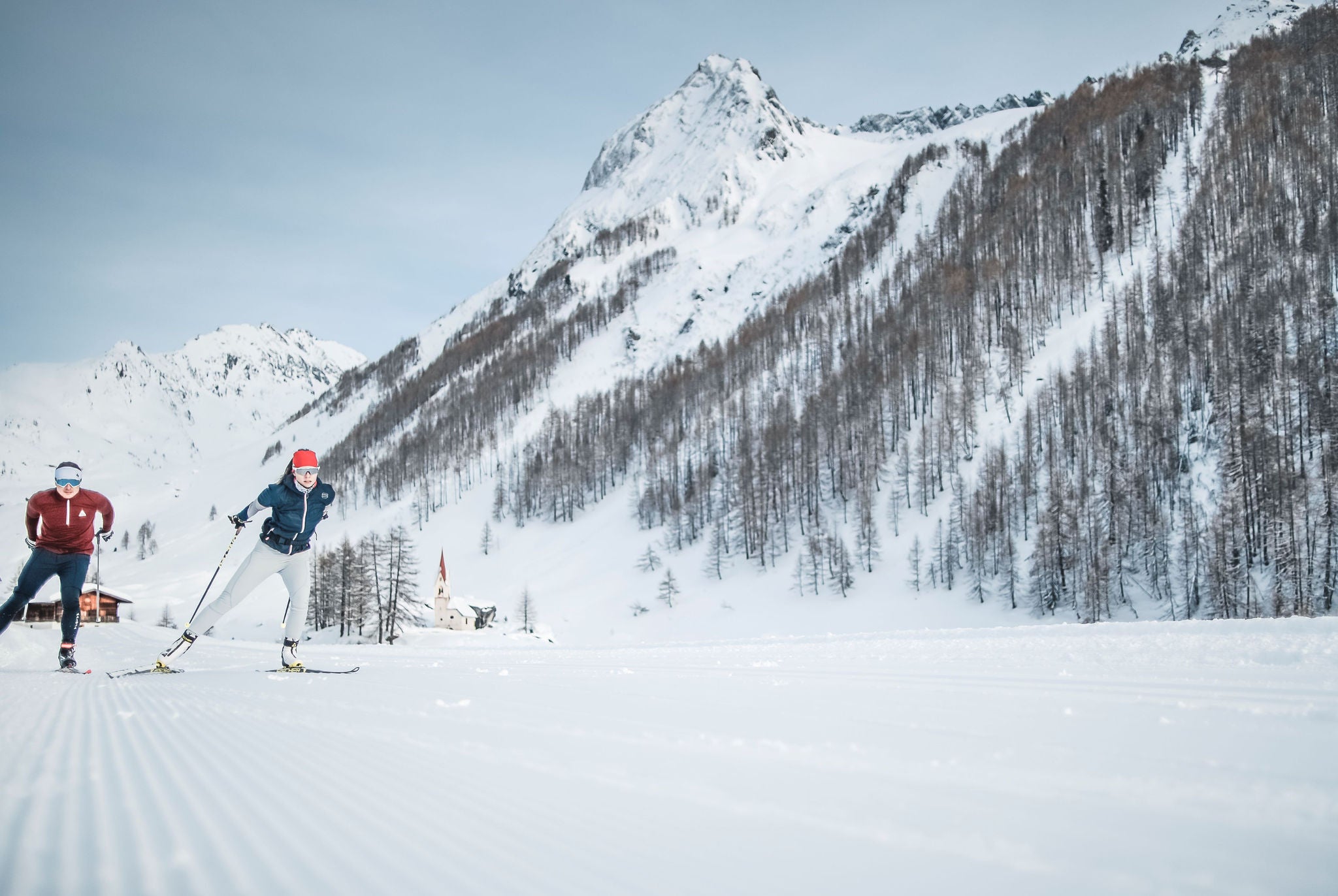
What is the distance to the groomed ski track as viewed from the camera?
1561 mm

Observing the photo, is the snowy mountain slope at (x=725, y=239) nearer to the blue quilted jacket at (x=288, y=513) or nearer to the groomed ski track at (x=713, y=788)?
the blue quilted jacket at (x=288, y=513)

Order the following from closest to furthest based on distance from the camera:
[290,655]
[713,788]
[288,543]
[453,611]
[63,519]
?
[713,788] < [288,543] < [290,655] < [63,519] < [453,611]

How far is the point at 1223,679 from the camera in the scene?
3760 millimetres

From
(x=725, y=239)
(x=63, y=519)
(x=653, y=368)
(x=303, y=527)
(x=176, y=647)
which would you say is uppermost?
(x=725, y=239)

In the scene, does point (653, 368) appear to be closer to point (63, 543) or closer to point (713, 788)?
point (63, 543)

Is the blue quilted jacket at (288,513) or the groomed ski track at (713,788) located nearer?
the groomed ski track at (713,788)

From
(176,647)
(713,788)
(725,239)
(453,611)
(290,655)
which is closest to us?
(713,788)

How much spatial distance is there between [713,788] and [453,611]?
59.9 metres

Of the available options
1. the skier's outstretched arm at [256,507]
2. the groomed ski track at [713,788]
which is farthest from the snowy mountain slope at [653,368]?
the groomed ski track at [713,788]

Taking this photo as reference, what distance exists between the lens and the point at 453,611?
57.2 meters

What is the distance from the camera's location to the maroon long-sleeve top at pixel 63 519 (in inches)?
299

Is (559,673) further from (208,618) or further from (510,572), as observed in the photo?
(510,572)

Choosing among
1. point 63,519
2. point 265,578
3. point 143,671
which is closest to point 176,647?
point 143,671

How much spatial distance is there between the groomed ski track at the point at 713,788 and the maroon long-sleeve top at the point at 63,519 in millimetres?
4427
